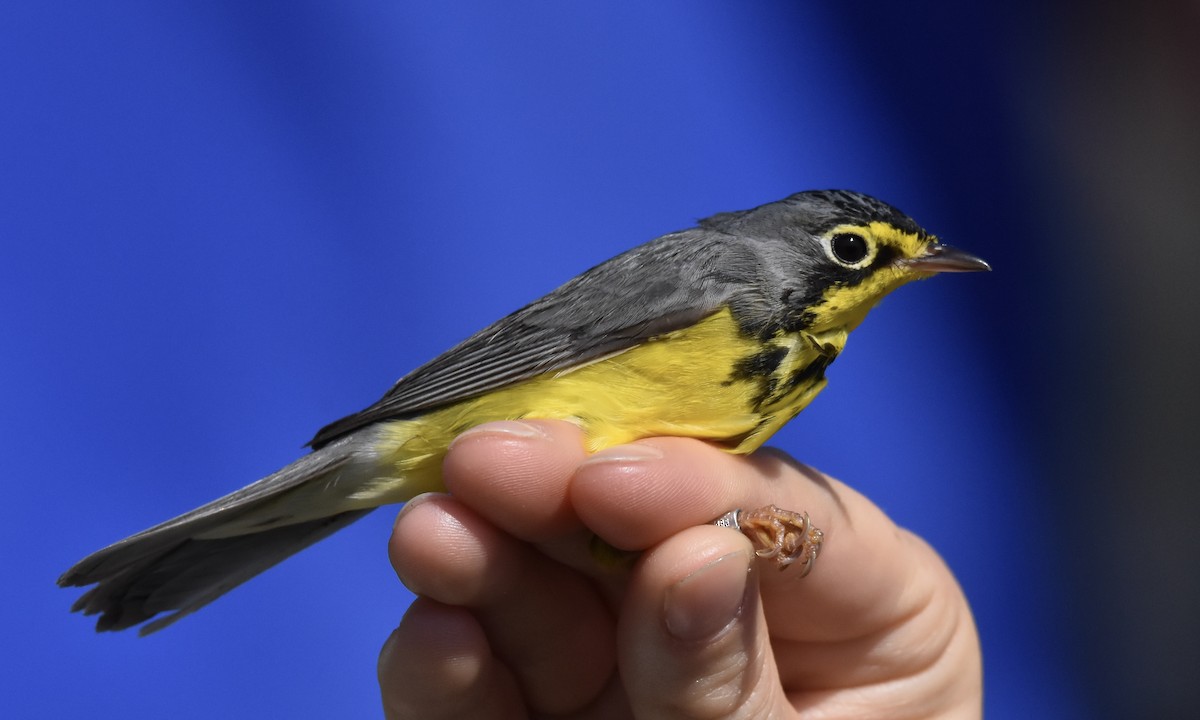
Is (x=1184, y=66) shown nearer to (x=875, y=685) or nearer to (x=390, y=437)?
(x=875, y=685)

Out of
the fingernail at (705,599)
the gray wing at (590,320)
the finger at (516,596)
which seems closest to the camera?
the fingernail at (705,599)

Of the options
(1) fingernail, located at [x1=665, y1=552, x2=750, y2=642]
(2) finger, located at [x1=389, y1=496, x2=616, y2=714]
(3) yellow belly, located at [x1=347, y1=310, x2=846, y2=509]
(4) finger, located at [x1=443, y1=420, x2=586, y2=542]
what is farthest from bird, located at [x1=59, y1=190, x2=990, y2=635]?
(1) fingernail, located at [x1=665, y1=552, x2=750, y2=642]

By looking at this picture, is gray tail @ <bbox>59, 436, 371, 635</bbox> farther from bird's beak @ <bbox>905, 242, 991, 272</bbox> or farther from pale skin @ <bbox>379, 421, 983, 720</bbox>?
bird's beak @ <bbox>905, 242, 991, 272</bbox>

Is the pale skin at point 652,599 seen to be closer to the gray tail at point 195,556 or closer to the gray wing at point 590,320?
the gray wing at point 590,320

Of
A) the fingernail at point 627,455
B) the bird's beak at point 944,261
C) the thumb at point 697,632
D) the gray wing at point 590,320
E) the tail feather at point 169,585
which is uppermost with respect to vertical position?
the gray wing at point 590,320

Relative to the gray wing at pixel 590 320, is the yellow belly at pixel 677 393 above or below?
below

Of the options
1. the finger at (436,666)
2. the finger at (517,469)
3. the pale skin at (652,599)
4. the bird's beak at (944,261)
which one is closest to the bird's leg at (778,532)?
the pale skin at (652,599)

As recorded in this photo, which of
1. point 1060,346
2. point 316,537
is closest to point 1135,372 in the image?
point 1060,346
